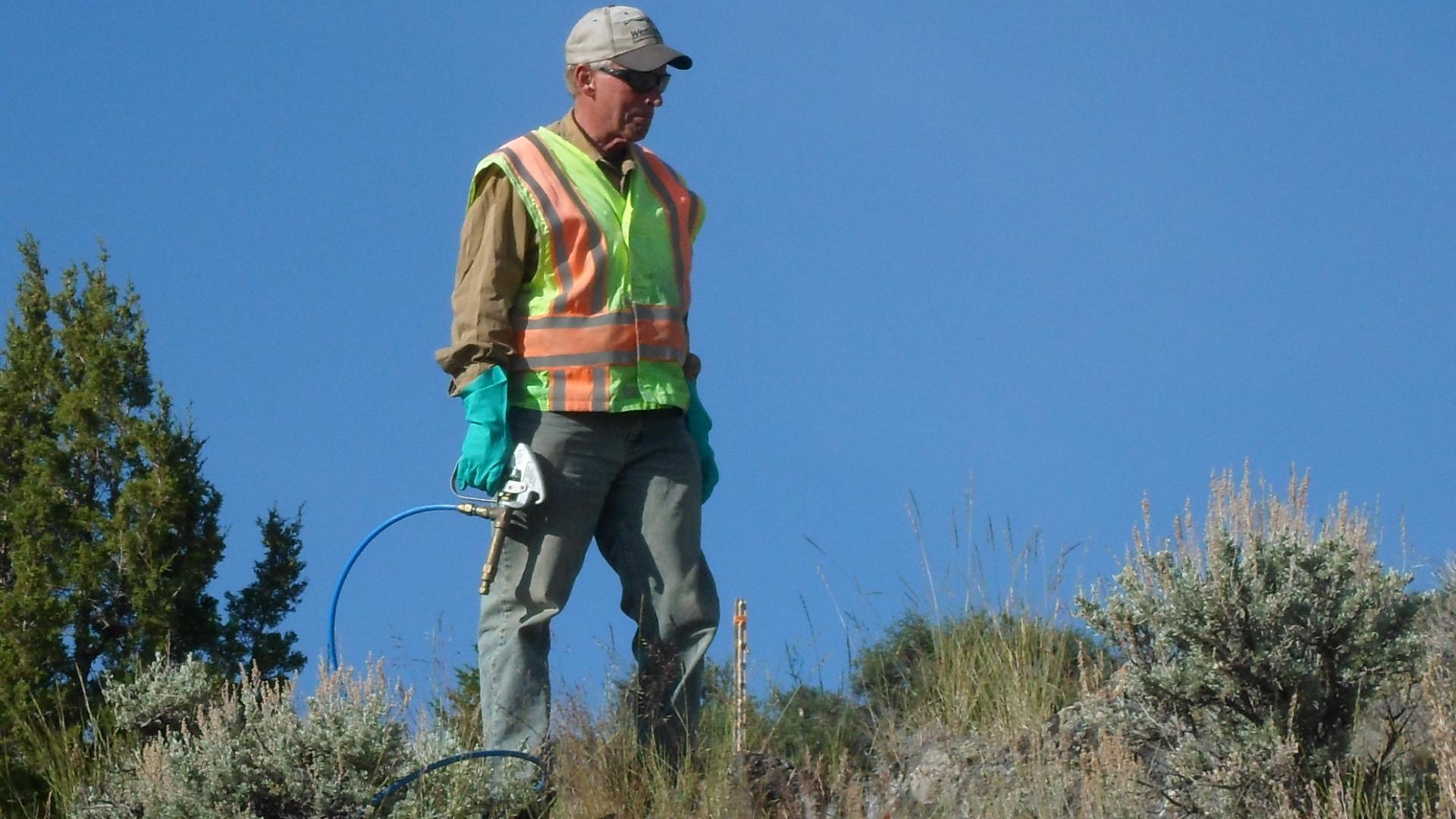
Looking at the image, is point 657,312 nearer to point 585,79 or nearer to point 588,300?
point 588,300

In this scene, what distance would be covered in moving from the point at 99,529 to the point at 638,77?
15.5 feet

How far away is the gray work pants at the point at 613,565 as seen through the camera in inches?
206

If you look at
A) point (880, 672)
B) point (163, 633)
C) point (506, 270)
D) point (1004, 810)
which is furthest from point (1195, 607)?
point (163, 633)

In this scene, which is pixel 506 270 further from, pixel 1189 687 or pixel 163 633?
pixel 163 633

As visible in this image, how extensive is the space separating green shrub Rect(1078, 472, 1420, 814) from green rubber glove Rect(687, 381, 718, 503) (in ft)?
4.53

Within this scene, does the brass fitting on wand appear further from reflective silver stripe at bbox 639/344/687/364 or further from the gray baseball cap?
the gray baseball cap

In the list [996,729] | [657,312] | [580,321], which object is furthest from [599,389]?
[996,729]

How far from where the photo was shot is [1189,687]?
16.3ft

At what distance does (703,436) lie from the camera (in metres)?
5.70

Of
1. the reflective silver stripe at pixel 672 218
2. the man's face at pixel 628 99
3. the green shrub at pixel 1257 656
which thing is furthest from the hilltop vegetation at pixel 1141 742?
the man's face at pixel 628 99

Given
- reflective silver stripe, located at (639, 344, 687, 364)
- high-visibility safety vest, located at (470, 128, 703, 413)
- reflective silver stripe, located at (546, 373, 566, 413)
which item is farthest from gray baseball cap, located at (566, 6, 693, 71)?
reflective silver stripe, located at (546, 373, 566, 413)

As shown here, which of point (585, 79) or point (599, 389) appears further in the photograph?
point (585, 79)

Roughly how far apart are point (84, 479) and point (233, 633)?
1118 mm

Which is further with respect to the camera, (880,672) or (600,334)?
(880,672)
